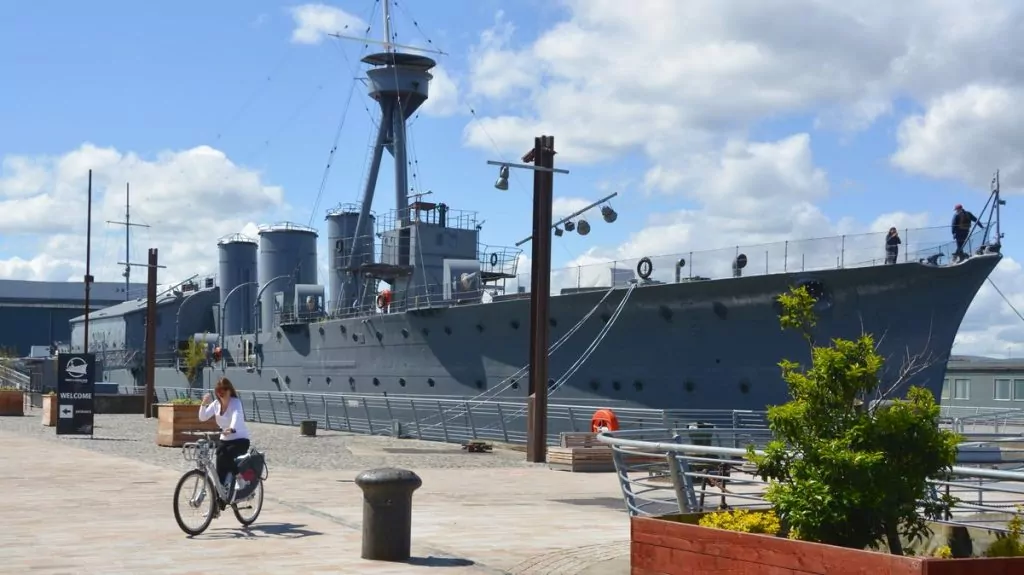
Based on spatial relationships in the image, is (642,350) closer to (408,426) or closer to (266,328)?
(408,426)

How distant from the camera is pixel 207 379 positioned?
164 ft

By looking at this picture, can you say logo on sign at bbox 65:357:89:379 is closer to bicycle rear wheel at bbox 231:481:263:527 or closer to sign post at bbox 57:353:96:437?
sign post at bbox 57:353:96:437

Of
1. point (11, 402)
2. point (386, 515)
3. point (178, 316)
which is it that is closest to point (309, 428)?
point (11, 402)

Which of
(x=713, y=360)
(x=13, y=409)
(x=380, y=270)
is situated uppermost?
(x=380, y=270)

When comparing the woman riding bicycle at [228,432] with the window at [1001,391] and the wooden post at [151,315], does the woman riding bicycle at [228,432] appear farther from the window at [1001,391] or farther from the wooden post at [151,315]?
the window at [1001,391]

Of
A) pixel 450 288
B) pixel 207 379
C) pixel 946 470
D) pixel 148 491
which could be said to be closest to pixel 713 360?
pixel 450 288

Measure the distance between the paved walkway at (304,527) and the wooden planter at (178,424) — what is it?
5659 millimetres

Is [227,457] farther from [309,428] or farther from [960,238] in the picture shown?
[960,238]

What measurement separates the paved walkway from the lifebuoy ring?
11.8 metres

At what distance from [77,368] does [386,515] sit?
19.5 m

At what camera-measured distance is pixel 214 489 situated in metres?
10.2

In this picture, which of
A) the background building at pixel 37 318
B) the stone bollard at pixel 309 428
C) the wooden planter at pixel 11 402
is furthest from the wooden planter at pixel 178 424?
the background building at pixel 37 318

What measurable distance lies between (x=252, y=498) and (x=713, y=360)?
686 inches

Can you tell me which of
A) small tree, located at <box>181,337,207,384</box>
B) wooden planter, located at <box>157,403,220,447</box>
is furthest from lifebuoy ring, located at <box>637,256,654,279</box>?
small tree, located at <box>181,337,207,384</box>
